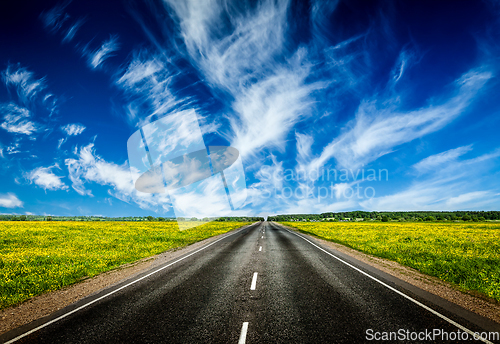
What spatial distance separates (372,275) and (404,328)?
4.73m

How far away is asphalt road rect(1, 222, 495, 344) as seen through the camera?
173 inches

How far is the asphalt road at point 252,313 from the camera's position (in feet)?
14.4

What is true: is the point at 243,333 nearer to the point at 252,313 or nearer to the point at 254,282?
the point at 252,313

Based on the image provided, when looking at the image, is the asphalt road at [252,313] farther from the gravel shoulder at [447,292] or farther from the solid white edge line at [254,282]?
the gravel shoulder at [447,292]

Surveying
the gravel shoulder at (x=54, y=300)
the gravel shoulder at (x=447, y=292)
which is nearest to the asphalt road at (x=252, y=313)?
the gravel shoulder at (x=54, y=300)

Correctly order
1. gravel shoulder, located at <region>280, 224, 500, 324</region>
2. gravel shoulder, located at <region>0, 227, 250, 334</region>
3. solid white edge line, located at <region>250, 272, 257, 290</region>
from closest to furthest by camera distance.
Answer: gravel shoulder, located at <region>0, 227, 250, 334</region> → gravel shoulder, located at <region>280, 224, 500, 324</region> → solid white edge line, located at <region>250, 272, 257, 290</region>

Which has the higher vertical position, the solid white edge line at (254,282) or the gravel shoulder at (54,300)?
the solid white edge line at (254,282)

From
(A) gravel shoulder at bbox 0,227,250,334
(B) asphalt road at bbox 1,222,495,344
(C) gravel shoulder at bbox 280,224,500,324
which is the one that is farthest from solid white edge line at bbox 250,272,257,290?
(C) gravel shoulder at bbox 280,224,500,324

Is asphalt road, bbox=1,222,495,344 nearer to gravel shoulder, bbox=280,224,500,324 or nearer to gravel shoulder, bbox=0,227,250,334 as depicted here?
gravel shoulder, bbox=0,227,250,334

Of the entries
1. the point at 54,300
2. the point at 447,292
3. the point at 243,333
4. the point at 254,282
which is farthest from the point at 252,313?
the point at 447,292

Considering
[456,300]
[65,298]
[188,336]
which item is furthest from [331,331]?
[65,298]

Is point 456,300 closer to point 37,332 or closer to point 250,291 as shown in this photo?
point 250,291

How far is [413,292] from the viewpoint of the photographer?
6969mm

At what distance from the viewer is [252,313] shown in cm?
534
